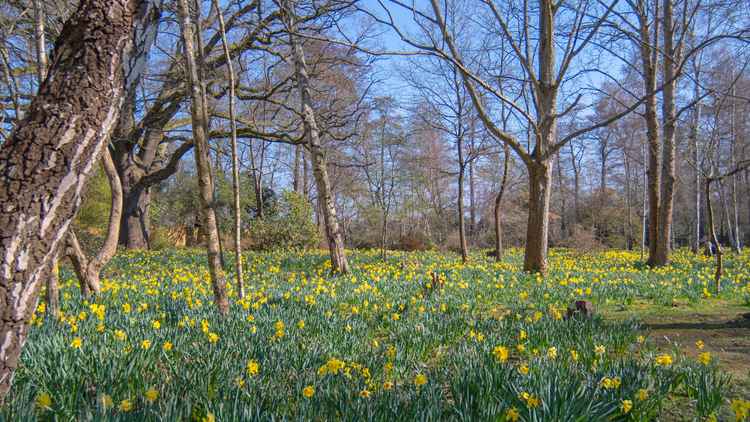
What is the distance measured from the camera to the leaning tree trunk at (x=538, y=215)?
7.88 m

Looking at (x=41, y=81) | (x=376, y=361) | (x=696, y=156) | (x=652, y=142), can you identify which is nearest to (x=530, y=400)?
(x=376, y=361)

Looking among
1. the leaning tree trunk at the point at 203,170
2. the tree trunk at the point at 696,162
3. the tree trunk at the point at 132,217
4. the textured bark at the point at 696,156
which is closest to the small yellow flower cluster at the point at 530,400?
the leaning tree trunk at the point at 203,170

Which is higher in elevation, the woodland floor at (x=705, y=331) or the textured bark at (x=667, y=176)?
the textured bark at (x=667, y=176)

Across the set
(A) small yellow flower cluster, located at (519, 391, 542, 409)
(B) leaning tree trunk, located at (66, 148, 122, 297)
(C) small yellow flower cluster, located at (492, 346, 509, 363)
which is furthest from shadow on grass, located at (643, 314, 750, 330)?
(B) leaning tree trunk, located at (66, 148, 122, 297)

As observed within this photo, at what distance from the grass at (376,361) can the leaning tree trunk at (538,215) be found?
7.85ft

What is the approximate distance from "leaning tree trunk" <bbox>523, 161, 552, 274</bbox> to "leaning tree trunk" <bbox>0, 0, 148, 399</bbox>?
285 inches

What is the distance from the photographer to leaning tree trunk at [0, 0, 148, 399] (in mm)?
1584

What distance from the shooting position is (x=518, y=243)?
2547 cm

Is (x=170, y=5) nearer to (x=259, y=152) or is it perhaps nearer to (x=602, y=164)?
(x=259, y=152)

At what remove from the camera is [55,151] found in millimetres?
1669

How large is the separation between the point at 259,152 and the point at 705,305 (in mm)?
21486

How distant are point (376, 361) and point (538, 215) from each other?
6.22 meters

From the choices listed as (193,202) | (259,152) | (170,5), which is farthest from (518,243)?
(170,5)

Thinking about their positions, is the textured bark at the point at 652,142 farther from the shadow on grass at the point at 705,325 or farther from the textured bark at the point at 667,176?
the shadow on grass at the point at 705,325
